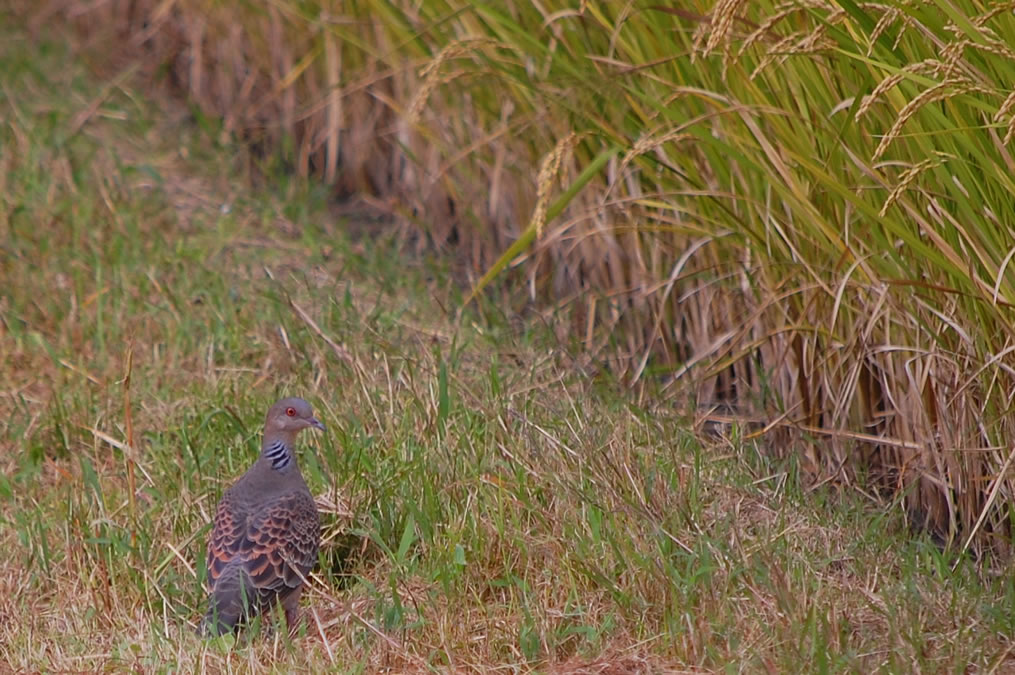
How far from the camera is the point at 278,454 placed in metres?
3.76

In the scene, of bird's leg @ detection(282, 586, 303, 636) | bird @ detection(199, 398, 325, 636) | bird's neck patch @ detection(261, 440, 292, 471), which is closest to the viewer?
bird @ detection(199, 398, 325, 636)

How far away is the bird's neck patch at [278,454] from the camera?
3742mm

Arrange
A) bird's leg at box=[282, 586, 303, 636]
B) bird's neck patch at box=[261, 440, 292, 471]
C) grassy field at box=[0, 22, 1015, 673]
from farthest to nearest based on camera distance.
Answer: bird's neck patch at box=[261, 440, 292, 471]
bird's leg at box=[282, 586, 303, 636]
grassy field at box=[0, 22, 1015, 673]

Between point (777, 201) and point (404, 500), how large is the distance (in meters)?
1.37

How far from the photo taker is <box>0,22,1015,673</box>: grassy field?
3186mm

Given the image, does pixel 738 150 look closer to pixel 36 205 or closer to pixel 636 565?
pixel 636 565

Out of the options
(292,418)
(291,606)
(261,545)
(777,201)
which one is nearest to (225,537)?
(261,545)

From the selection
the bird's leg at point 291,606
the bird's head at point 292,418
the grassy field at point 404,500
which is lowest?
the bird's leg at point 291,606

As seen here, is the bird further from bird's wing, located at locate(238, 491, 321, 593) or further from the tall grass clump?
the tall grass clump

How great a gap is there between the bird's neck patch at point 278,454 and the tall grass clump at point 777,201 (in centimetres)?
89

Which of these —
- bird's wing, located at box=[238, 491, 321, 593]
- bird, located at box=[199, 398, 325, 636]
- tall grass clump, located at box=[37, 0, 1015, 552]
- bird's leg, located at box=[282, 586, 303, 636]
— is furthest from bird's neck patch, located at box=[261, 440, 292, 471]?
tall grass clump, located at box=[37, 0, 1015, 552]

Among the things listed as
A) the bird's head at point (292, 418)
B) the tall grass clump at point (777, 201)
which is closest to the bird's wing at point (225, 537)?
the bird's head at point (292, 418)

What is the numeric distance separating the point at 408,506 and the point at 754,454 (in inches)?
42.1

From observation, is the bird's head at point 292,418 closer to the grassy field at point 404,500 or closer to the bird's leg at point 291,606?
the grassy field at point 404,500
